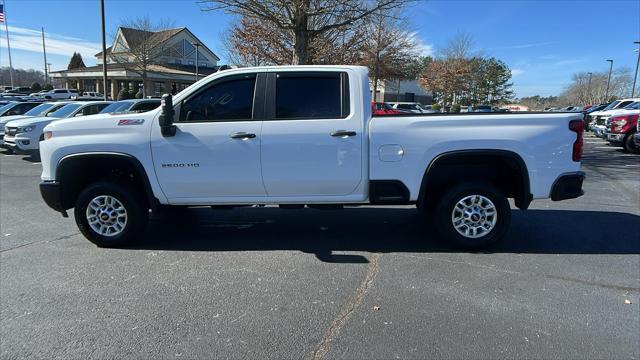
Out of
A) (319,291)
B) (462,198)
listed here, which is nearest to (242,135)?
(319,291)

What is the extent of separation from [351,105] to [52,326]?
3447mm

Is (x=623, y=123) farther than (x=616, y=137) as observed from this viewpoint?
No

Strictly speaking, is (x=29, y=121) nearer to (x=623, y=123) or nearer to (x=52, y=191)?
(x=52, y=191)

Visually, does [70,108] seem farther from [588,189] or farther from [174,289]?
[588,189]

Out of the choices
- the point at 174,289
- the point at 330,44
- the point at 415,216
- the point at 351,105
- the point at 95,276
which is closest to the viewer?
the point at 174,289

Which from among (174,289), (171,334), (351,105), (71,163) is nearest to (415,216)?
(351,105)

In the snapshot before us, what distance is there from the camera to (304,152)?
15.3ft

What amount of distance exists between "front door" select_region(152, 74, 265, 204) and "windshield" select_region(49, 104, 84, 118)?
10933 mm

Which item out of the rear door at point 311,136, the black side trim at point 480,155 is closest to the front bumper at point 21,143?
the rear door at point 311,136

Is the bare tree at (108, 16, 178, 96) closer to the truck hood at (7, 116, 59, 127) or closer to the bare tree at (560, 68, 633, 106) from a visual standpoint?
the truck hood at (7, 116, 59, 127)

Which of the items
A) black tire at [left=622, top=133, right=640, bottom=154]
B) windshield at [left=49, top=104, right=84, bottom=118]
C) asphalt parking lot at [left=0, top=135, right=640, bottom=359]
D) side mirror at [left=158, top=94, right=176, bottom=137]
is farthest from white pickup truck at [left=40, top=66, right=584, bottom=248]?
black tire at [left=622, top=133, right=640, bottom=154]

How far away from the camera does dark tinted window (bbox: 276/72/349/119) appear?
4.77 m

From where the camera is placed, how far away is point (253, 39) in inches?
754

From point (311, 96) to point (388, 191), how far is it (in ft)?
4.54
